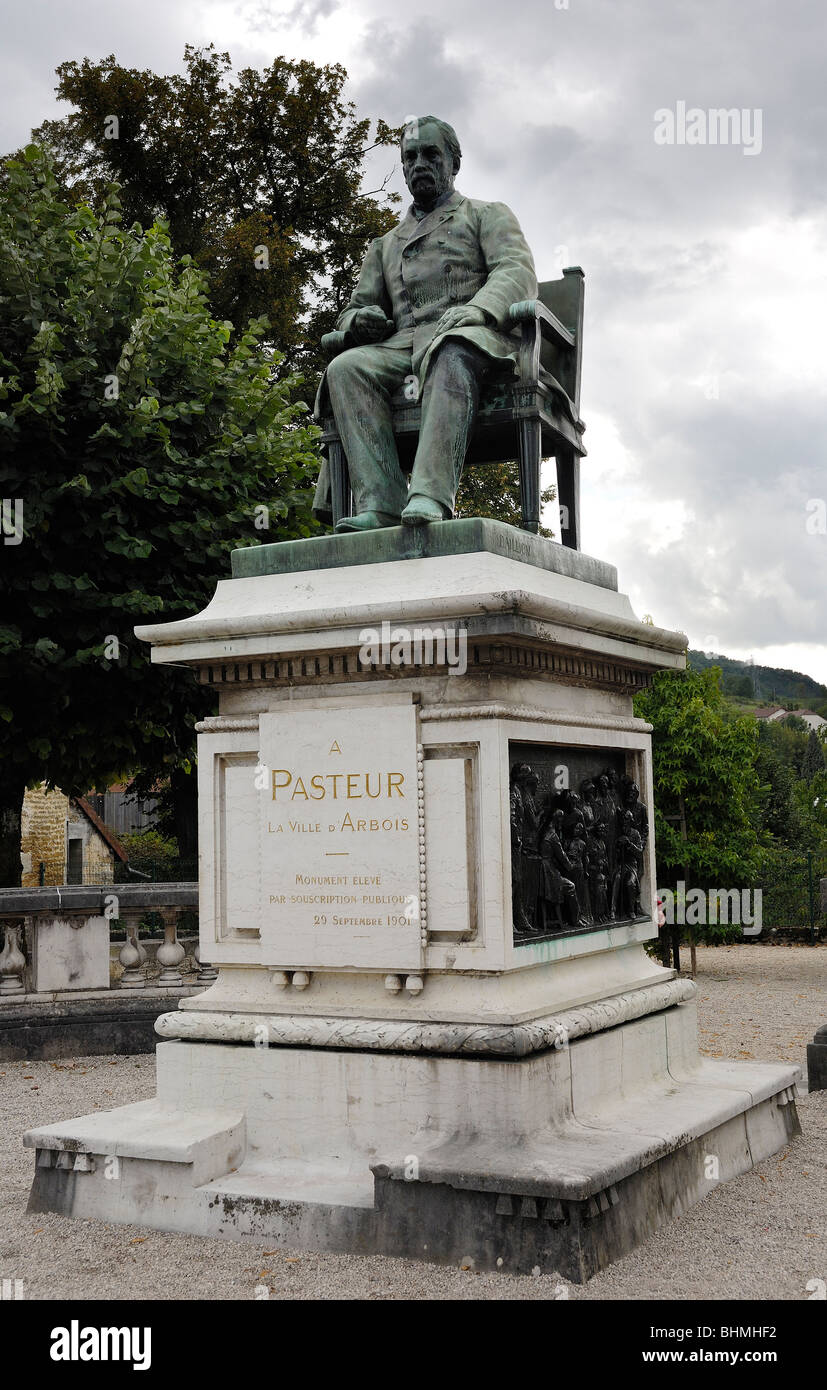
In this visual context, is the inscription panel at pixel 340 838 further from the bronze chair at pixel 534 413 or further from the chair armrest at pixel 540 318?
the chair armrest at pixel 540 318

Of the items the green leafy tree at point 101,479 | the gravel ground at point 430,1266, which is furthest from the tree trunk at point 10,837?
the gravel ground at point 430,1266

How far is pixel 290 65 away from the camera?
20.5 metres

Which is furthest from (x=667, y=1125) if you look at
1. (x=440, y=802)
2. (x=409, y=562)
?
(x=409, y=562)

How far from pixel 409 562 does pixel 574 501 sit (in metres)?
1.45

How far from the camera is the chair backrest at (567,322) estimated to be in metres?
6.36

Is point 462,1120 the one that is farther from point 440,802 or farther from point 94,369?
point 94,369

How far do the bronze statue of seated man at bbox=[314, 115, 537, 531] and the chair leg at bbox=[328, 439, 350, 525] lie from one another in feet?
0.22

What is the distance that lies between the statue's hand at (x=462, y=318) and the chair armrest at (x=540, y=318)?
0.50ft

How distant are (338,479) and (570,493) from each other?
3.80 feet

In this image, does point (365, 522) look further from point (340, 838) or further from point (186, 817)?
point (186, 817)

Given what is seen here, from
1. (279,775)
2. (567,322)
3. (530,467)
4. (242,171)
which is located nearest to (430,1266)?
(279,775)

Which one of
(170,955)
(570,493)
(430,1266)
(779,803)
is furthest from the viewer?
(779,803)

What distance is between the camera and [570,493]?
251 inches

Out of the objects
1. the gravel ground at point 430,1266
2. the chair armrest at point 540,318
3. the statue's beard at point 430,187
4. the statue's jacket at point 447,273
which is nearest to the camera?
the gravel ground at point 430,1266
